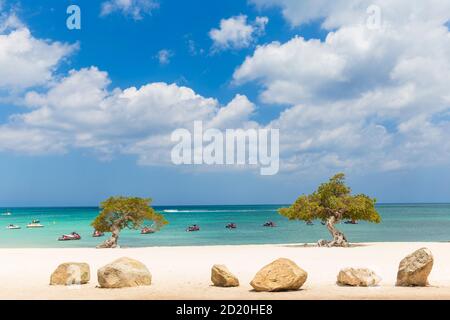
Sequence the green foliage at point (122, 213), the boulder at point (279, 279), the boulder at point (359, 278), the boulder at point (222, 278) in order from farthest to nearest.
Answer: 1. the green foliage at point (122, 213)
2. the boulder at point (222, 278)
3. the boulder at point (359, 278)
4. the boulder at point (279, 279)

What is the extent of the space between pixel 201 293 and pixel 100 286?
329cm

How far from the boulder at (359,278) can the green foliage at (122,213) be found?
22809 millimetres

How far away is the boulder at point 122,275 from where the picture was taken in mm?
15516

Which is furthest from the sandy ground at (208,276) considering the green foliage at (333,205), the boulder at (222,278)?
the green foliage at (333,205)

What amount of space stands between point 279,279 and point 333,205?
804 inches

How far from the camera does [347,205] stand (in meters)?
34.4

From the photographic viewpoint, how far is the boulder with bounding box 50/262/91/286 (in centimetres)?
1677

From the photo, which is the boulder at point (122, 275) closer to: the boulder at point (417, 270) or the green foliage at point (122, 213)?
the boulder at point (417, 270)

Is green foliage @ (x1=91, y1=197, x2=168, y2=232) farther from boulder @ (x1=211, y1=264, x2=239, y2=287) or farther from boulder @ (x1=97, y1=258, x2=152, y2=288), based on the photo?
boulder @ (x1=211, y1=264, x2=239, y2=287)

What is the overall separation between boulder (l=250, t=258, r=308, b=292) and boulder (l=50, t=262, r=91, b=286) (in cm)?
584

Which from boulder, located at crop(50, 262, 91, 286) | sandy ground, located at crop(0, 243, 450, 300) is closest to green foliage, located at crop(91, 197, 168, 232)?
sandy ground, located at crop(0, 243, 450, 300)
